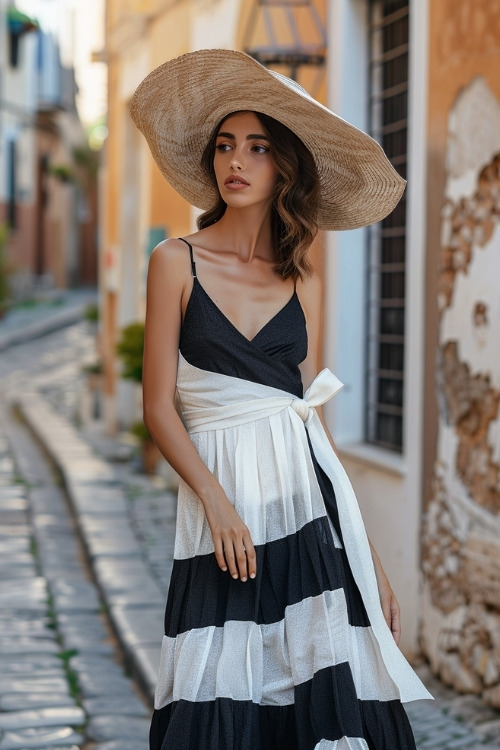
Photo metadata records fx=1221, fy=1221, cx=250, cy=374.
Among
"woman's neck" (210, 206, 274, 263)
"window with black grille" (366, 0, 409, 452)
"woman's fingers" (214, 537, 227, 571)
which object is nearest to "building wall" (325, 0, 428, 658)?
"window with black grille" (366, 0, 409, 452)

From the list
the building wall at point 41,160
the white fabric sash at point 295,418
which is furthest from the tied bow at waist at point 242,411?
the building wall at point 41,160

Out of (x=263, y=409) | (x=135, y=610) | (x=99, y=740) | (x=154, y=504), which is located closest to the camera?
(x=263, y=409)

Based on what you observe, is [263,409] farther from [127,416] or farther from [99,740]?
[127,416]

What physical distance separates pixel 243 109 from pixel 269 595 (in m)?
1.13

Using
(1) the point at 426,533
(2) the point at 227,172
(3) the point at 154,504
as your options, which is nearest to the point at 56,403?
(3) the point at 154,504

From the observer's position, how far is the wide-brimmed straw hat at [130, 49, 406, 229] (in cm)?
280

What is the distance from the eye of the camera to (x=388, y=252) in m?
6.34

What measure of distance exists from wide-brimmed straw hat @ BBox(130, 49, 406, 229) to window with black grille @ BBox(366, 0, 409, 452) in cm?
296

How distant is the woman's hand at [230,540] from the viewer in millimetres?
2664

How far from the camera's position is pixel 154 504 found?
9.12m

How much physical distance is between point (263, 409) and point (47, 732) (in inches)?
89.6

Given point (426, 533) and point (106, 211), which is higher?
point (106, 211)

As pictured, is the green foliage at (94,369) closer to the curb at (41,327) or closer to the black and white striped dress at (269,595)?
the curb at (41,327)

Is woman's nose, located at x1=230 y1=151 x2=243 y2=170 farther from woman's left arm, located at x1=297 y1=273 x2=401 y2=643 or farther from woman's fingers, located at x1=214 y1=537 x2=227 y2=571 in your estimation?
woman's fingers, located at x1=214 y1=537 x2=227 y2=571
